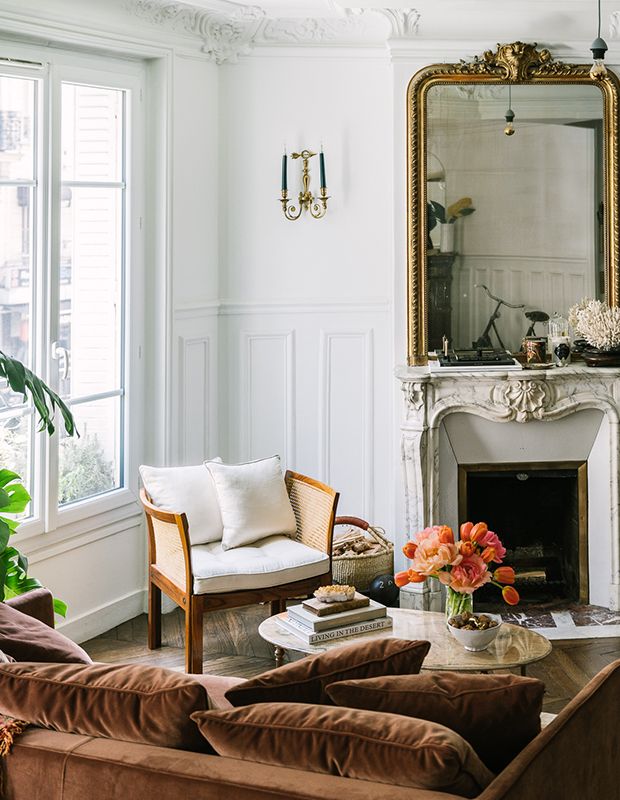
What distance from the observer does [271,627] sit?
3.49 metres

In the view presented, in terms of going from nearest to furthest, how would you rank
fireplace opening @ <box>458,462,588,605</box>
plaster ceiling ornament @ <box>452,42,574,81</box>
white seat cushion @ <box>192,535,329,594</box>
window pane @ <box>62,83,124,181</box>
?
1. white seat cushion @ <box>192,535,329,594</box>
2. window pane @ <box>62,83,124,181</box>
3. plaster ceiling ornament @ <box>452,42,574,81</box>
4. fireplace opening @ <box>458,462,588,605</box>

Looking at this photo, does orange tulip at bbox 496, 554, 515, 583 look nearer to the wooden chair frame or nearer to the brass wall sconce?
the wooden chair frame

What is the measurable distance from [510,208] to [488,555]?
7.39ft

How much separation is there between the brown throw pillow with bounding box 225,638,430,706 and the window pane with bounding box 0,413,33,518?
7.37 ft

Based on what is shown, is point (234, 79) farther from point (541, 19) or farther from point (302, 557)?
point (302, 557)

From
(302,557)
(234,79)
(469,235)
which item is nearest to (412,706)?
(302,557)

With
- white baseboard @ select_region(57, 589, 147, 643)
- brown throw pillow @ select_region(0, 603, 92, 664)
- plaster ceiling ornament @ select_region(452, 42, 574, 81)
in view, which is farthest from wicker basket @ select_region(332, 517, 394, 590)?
brown throw pillow @ select_region(0, 603, 92, 664)

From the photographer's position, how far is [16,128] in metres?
4.12

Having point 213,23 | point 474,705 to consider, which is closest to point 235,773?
point 474,705

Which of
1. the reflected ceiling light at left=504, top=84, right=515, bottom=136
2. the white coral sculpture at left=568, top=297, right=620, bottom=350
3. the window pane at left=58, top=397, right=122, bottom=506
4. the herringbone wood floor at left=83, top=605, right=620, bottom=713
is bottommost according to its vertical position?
the herringbone wood floor at left=83, top=605, right=620, bottom=713

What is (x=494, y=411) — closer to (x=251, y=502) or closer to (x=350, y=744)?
(x=251, y=502)

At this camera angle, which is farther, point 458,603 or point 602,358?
point 602,358

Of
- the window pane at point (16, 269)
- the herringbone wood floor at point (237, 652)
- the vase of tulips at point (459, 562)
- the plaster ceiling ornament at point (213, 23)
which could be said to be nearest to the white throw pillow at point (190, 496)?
the herringbone wood floor at point (237, 652)

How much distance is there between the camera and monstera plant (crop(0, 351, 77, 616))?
3.17 metres
